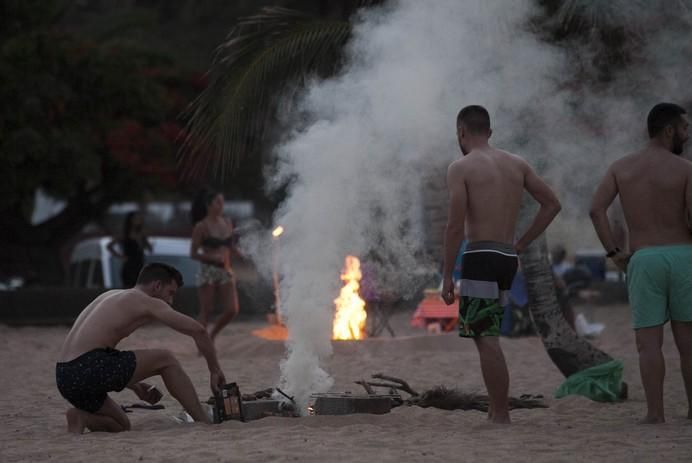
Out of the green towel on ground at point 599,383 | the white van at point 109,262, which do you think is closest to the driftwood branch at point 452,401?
the green towel on ground at point 599,383

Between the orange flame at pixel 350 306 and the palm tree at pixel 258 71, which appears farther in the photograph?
the orange flame at pixel 350 306

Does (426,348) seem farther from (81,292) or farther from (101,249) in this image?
(101,249)

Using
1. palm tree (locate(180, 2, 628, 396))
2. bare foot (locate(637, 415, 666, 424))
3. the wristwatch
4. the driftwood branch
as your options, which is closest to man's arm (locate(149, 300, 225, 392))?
the driftwood branch

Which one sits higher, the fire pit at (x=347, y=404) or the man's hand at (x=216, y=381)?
the man's hand at (x=216, y=381)

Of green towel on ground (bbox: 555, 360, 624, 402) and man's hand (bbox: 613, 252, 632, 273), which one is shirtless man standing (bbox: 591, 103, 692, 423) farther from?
green towel on ground (bbox: 555, 360, 624, 402)

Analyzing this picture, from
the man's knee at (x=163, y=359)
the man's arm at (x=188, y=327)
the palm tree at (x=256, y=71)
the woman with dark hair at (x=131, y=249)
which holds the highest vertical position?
the palm tree at (x=256, y=71)

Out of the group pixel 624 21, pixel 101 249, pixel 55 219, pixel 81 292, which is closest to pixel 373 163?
pixel 624 21

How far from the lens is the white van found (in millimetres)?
19172

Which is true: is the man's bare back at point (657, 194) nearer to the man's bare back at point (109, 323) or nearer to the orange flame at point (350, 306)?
the man's bare back at point (109, 323)

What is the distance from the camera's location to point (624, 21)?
890 centimetres

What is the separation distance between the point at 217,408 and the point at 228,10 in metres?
24.1

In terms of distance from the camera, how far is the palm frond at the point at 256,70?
994 centimetres

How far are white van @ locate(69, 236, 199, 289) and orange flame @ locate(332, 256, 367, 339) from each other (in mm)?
7046

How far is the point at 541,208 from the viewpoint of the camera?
21.5 ft
